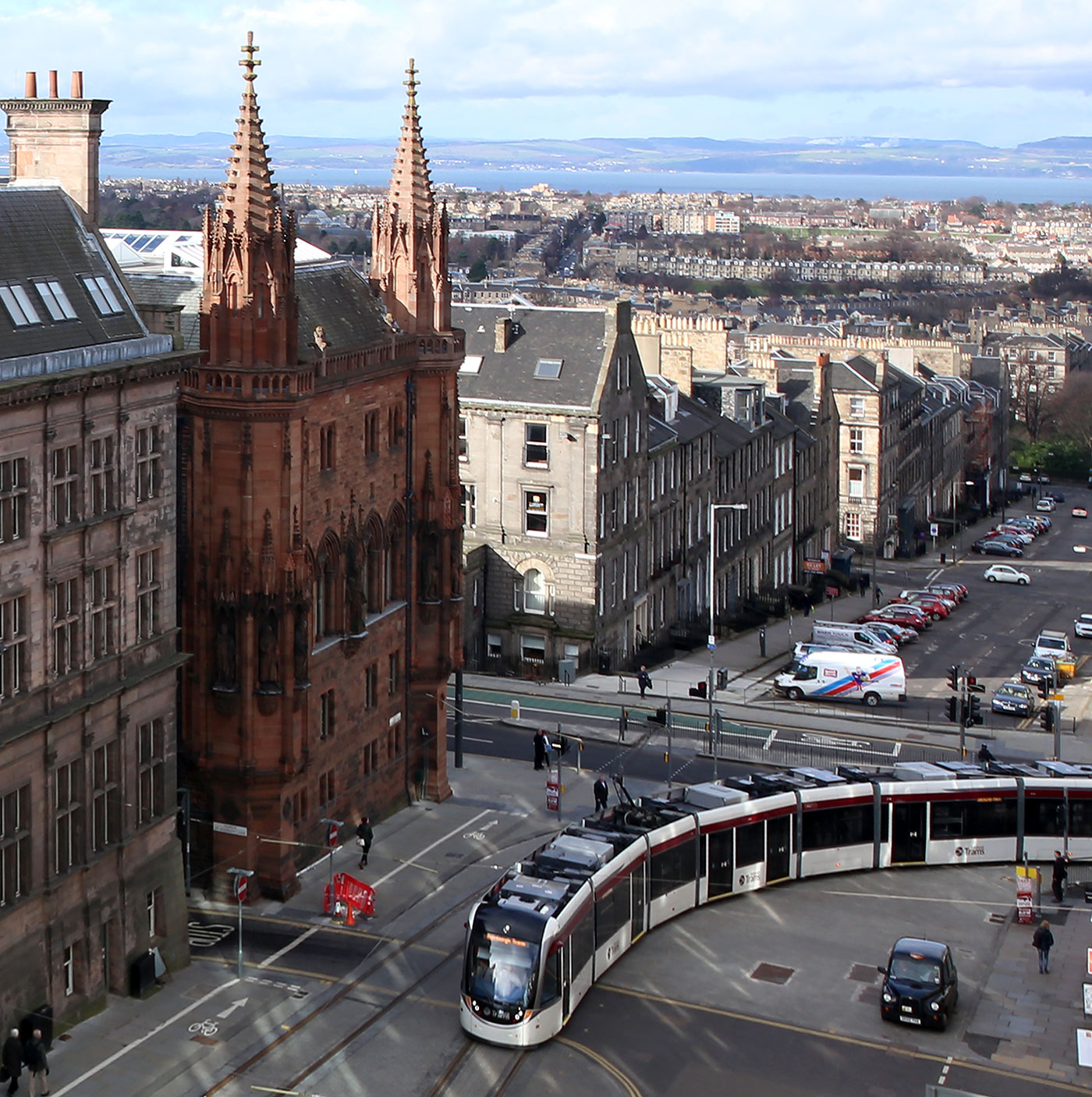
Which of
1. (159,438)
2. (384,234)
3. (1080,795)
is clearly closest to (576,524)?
(384,234)

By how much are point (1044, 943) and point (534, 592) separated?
152 feet

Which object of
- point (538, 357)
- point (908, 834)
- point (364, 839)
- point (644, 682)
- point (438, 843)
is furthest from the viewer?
point (538, 357)

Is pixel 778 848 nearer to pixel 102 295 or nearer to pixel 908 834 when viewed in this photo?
pixel 908 834

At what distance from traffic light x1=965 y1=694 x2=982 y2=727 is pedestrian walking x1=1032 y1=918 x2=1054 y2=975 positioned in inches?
1193

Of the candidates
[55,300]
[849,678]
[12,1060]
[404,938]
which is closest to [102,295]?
[55,300]

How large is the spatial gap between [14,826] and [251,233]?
2101cm

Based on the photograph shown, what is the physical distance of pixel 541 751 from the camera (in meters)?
74.8

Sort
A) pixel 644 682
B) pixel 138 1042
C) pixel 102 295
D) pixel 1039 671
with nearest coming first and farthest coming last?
1. pixel 138 1042
2. pixel 102 295
3. pixel 644 682
4. pixel 1039 671

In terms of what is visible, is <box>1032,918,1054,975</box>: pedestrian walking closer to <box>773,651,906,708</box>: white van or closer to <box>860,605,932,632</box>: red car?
<box>773,651,906,708</box>: white van

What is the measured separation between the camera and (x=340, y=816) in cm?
6450

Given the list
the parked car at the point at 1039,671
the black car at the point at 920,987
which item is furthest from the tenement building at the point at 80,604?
the parked car at the point at 1039,671

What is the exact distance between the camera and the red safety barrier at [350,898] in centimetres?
5766

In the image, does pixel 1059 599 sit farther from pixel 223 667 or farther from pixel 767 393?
pixel 223 667

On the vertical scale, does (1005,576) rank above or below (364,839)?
below
